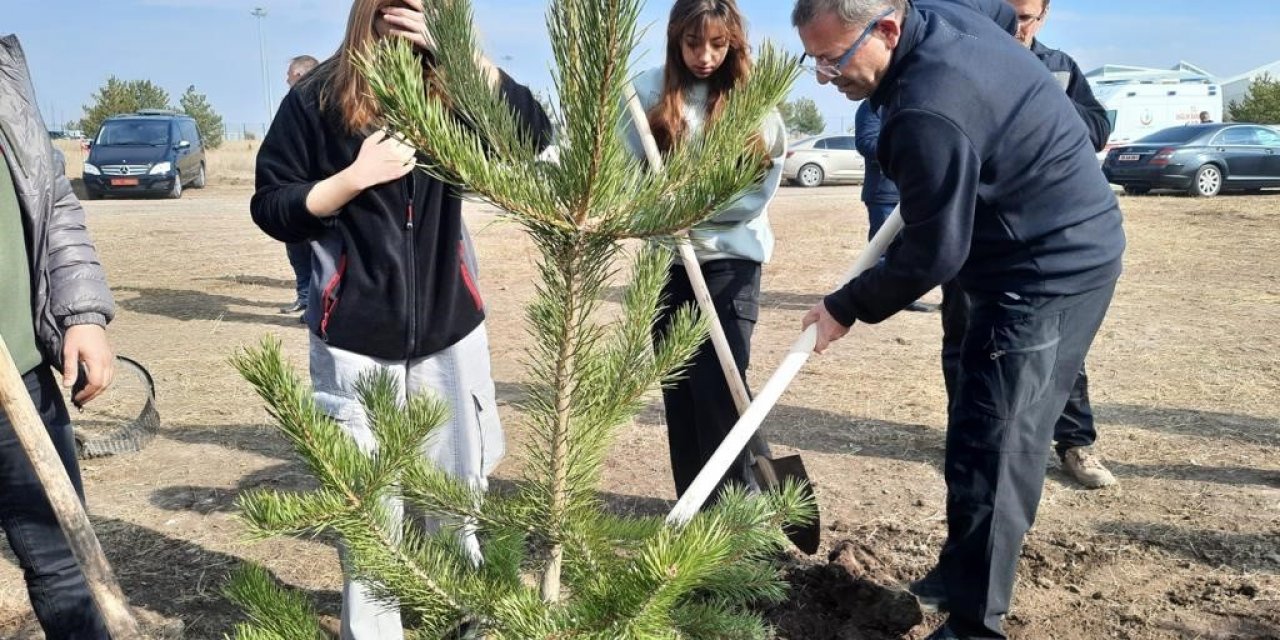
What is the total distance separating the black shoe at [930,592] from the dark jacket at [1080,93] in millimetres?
1886

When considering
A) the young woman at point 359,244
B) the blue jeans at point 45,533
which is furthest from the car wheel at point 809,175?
the blue jeans at point 45,533

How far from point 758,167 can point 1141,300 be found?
7534 mm

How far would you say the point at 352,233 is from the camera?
7.29ft

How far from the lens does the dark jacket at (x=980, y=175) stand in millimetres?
2121

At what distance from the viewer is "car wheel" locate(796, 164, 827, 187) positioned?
21.9 m

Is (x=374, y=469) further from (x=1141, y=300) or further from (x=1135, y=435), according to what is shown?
(x=1141, y=300)

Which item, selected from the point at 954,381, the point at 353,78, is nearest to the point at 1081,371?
the point at 954,381

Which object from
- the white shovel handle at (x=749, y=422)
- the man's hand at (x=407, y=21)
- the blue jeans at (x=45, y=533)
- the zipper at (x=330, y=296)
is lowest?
the blue jeans at (x=45, y=533)

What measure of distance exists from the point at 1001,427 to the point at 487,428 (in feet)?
4.18

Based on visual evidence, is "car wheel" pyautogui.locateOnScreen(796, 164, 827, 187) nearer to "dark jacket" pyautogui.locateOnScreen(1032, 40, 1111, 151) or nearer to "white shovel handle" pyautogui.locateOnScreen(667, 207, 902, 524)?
"dark jacket" pyautogui.locateOnScreen(1032, 40, 1111, 151)

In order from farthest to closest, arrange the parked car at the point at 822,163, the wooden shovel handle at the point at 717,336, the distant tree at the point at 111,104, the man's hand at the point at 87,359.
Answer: the distant tree at the point at 111,104, the parked car at the point at 822,163, the wooden shovel handle at the point at 717,336, the man's hand at the point at 87,359

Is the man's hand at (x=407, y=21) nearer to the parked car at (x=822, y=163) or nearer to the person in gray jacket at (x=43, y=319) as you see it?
the person in gray jacket at (x=43, y=319)

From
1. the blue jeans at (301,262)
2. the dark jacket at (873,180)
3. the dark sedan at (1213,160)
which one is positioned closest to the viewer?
the blue jeans at (301,262)

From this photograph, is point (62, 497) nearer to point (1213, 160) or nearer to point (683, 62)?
point (683, 62)
